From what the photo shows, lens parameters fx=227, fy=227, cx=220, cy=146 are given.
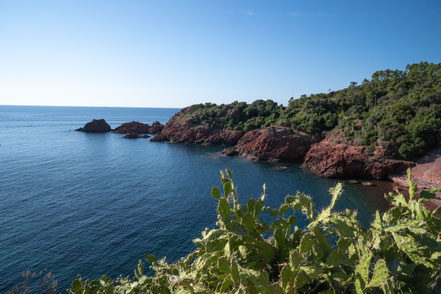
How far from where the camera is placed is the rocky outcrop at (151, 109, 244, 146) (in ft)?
211

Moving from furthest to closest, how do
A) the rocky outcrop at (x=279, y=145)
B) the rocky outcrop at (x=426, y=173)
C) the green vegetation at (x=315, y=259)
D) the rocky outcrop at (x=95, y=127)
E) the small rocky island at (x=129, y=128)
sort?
the rocky outcrop at (x=95, y=127) < the small rocky island at (x=129, y=128) < the rocky outcrop at (x=279, y=145) < the rocky outcrop at (x=426, y=173) < the green vegetation at (x=315, y=259)

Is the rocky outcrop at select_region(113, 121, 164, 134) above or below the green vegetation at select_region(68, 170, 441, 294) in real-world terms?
below

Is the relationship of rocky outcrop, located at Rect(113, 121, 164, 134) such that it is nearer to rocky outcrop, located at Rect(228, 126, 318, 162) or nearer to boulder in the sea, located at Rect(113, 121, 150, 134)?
boulder in the sea, located at Rect(113, 121, 150, 134)

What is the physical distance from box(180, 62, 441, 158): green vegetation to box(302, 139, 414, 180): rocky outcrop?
1.77 metres

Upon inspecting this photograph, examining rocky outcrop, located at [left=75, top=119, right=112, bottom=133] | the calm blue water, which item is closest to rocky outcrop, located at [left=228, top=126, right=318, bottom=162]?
the calm blue water

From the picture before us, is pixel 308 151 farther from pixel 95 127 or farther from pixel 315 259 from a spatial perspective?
pixel 95 127

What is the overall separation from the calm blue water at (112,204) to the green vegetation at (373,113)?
11.4 metres

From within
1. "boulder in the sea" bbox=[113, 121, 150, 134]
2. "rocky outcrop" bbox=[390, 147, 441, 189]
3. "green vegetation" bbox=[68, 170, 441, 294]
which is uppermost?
"green vegetation" bbox=[68, 170, 441, 294]

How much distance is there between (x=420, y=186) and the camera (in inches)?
1125

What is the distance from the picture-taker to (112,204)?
27.6 metres

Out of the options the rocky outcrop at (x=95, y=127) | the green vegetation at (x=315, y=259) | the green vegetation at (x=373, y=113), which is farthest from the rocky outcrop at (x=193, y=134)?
the green vegetation at (x=315, y=259)

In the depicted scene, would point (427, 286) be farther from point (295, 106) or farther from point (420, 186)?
point (295, 106)

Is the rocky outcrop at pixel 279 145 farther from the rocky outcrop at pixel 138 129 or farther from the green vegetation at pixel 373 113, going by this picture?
the rocky outcrop at pixel 138 129

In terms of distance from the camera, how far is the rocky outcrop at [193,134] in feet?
211
